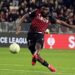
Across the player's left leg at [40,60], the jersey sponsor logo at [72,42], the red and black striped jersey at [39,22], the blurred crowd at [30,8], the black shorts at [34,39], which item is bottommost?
the jersey sponsor logo at [72,42]

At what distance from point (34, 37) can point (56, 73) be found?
2034mm

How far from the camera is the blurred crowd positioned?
102ft

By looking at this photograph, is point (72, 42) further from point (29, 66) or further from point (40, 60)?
point (40, 60)

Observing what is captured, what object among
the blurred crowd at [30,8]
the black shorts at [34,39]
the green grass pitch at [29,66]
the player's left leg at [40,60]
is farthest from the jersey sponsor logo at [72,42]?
the player's left leg at [40,60]

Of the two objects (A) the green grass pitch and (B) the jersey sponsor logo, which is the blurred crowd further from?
(A) the green grass pitch

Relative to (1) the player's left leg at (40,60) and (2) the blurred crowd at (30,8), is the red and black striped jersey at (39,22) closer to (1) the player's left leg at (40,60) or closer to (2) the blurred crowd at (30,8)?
(1) the player's left leg at (40,60)

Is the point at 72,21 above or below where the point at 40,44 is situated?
below

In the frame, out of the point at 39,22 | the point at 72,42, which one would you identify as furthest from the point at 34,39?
the point at 72,42

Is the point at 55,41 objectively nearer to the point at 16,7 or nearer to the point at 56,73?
the point at 16,7

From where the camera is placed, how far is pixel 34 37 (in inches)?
648

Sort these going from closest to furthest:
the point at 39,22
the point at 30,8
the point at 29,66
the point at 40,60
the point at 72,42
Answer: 1. the point at 40,60
2. the point at 39,22
3. the point at 29,66
4. the point at 72,42
5. the point at 30,8

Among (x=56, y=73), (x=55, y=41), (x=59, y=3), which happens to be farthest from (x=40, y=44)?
(x=59, y=3)

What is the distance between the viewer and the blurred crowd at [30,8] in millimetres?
30984

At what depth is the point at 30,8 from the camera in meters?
31.5
